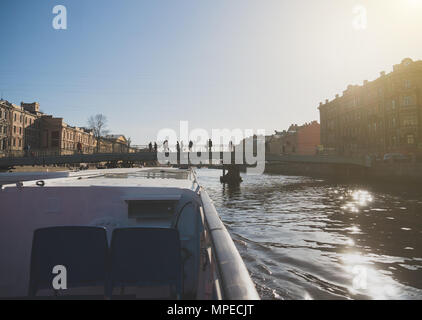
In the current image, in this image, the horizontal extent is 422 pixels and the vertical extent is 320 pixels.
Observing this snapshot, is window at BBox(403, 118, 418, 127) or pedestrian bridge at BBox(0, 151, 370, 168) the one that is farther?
window at BBox(403, 118, 418, 127)

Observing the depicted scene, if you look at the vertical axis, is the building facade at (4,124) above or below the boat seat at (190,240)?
above

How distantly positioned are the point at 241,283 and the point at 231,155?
38950 millimetres

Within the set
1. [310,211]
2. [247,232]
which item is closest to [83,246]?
[247,232]

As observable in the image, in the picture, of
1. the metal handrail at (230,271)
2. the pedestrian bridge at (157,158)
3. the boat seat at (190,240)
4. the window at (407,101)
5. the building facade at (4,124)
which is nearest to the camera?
the metal handrail at (230,271)

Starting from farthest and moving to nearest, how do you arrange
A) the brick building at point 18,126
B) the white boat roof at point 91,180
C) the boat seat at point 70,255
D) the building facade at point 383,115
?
the brick building at point 18,126
the building facade at point 383,115
the white boat roof at point 91,180
the boat seat at point 70,255

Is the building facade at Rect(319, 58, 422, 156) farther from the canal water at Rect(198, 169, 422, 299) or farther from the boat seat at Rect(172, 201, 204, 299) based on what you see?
the boat seat at Rect(172, 201, 204, 299)

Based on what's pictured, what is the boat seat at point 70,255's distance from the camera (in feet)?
9.25

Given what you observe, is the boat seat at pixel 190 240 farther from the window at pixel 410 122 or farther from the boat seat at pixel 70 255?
the window at pixel 410 122

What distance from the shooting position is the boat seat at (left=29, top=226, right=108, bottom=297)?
282 centimetres

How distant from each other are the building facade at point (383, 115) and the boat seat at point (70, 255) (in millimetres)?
50181

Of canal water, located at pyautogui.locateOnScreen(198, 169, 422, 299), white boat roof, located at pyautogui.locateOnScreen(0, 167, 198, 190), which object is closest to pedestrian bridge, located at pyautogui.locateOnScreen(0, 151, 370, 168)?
canal water, located at pyautogui.locateOnScreen(198, 169, 422, 299)

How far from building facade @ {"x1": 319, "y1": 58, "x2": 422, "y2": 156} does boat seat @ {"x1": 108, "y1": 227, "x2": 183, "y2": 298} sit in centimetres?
4974

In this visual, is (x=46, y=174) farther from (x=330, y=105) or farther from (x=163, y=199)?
(x=330, y=105)

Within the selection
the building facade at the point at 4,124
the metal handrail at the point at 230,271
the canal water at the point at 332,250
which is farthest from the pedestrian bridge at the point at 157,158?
the metal handrail at the point at 230,271
